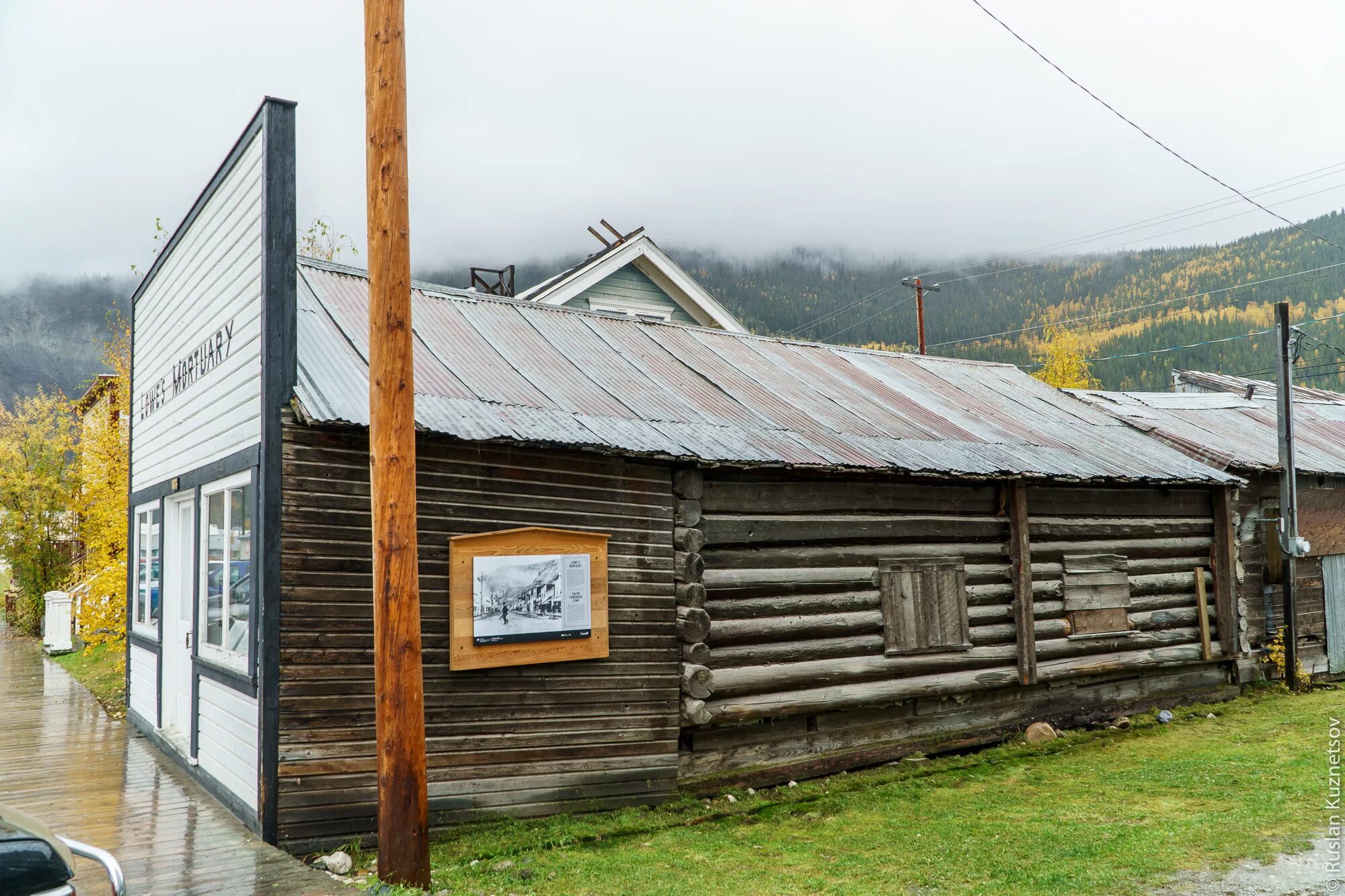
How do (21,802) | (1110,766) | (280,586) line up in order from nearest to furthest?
Answer: (280,586) → (21,802) → (1110,766)

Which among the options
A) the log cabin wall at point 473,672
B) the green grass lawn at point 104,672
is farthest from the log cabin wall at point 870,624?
the green grass lawn at point 104,672

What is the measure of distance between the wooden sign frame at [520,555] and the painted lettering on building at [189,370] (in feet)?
9.73

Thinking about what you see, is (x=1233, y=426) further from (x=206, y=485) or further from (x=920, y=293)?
(x=206, y=485)

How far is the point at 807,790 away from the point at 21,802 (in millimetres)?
7213

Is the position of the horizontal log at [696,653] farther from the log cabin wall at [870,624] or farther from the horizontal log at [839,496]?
the horizontal log at [839,496]

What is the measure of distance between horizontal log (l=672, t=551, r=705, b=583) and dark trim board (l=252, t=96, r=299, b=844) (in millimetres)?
3722

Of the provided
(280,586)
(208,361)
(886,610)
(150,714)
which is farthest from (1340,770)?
(150,714)

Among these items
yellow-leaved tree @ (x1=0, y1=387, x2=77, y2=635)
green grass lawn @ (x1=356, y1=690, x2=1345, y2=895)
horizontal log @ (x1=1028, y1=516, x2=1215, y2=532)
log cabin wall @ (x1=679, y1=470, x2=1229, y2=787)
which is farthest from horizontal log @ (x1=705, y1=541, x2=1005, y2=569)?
yellow-leaved tree @ (x1=0, y1=387, x2=77, y2=635)

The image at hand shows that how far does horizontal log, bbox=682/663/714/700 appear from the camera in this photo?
9.36 metres

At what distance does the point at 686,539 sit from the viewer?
957 cm

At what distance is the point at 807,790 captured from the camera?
32.8 feet

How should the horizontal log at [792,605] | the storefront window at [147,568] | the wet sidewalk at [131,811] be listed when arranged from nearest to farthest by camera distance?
the wet sidewalk at [131,811], the horizontal log at [792,605], the storefront window at [147,568]

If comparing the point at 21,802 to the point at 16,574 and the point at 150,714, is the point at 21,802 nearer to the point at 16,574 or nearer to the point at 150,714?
the point at 150,714

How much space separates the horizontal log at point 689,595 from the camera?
9.48 meters
